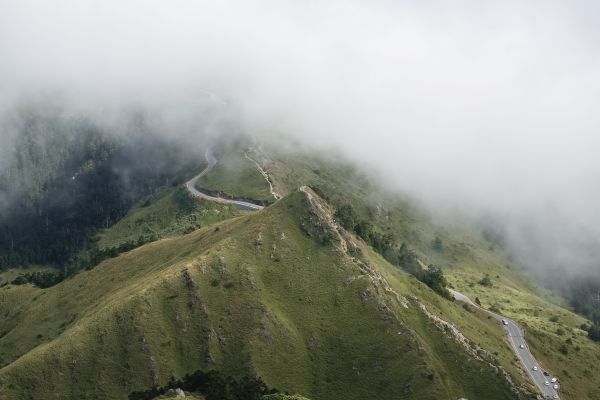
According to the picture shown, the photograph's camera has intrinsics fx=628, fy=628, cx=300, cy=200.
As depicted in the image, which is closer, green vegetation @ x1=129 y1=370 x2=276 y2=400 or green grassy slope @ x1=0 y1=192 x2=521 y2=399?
green vegetation @ x1=129 y1=370 x2=276 y2=400

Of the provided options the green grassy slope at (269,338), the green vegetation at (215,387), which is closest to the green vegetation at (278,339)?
the green grassy slope at (269,338)

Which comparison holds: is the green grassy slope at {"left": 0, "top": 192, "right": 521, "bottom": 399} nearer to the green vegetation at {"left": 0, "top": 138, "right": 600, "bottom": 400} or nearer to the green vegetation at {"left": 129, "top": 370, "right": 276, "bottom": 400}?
the green vegetation at {"left": 0, "top": 138, "right": 600, "bottom": 400}

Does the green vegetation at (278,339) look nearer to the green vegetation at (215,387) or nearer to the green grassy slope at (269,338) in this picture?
the green grassy slope at (269,338)

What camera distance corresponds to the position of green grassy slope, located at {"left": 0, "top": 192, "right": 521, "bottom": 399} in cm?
15550

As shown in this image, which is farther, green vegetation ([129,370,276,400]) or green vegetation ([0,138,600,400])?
green vegetation ([0,138,600,400])

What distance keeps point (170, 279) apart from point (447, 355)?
78.4 m

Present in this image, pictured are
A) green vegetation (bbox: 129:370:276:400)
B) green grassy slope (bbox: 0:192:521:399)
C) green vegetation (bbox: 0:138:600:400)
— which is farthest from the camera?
green vegetation (bbox: 0:138:600:400)

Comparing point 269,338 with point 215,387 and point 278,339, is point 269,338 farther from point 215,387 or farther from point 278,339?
point 215,387

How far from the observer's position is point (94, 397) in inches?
6043

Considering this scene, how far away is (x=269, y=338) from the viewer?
164m

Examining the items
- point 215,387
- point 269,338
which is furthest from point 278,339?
point 215,387

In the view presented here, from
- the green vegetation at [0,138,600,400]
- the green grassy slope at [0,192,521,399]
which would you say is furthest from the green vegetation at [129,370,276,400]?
the green grassy slope at [0,192,521,399]

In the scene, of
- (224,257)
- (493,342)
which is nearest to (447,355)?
(493,342)

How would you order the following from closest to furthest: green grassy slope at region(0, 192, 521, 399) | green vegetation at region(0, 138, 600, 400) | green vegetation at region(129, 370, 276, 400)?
green vegetation at region(129, 370, 276, 400) < green grassy slope at region(0, 192, 521, 399) < green vegetation at region(0, 138, 600, 400)
